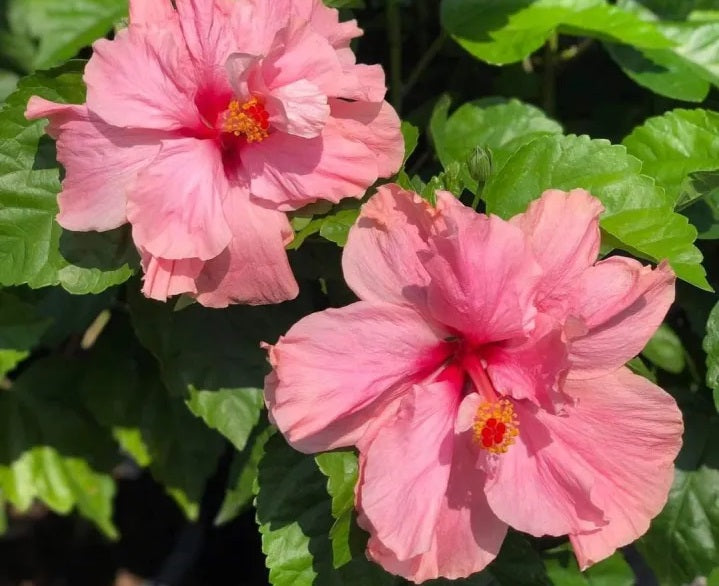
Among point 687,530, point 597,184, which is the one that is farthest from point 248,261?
point 687,530

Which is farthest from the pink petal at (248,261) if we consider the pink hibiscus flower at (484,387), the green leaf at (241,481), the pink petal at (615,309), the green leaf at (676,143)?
the green leaf at (676,143)

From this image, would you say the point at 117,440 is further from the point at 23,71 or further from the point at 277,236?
the point at 277,236

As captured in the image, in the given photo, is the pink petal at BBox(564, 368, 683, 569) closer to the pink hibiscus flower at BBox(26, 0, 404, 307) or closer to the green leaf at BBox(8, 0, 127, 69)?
the pink hibiscus flower at BBox(26, 0, 404, 307)

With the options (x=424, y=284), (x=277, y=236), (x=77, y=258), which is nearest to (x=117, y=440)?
(x=77, y=258)

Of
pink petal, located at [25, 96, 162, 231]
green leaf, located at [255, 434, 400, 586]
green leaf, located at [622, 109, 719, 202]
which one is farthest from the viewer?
green leaf, located at [622, 109, 719, 202]

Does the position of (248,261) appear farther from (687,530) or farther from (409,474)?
(687,530)

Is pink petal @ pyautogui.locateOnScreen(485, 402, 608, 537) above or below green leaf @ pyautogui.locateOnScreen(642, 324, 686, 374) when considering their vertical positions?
above

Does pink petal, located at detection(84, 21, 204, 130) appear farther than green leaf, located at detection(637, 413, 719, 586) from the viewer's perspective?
No

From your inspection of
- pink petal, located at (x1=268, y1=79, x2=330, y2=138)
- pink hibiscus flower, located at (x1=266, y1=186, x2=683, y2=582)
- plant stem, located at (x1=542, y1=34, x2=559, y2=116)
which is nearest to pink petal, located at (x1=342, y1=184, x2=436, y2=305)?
pink hibiscus flower, located at (x1=266, y1=186, x2=683, y2=582)
